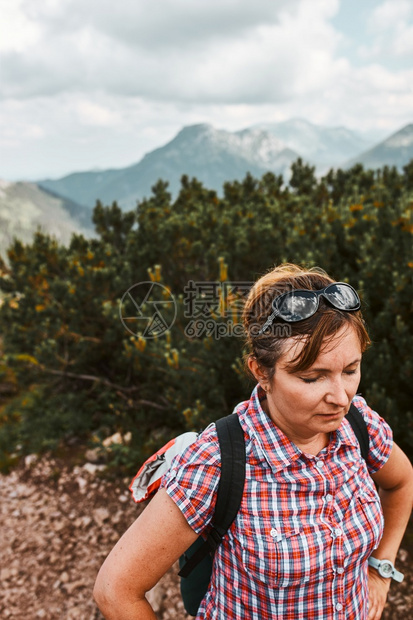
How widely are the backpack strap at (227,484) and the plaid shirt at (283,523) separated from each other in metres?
0.03

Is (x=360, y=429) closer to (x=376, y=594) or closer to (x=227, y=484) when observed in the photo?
(x=227, y=484)

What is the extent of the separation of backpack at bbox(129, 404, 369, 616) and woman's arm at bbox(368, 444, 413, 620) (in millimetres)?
219

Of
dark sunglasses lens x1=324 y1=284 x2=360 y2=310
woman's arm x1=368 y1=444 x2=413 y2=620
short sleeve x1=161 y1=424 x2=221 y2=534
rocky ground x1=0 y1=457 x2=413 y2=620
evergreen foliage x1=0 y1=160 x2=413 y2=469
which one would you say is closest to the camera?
short sleeve x1=161 y1=424 x2=221 y2=534

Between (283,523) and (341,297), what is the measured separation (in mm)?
749

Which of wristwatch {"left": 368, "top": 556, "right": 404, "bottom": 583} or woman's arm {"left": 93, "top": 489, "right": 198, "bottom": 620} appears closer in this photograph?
woman's arm {"left": 93, "top": 489, "right": 198, "bottom": 620}

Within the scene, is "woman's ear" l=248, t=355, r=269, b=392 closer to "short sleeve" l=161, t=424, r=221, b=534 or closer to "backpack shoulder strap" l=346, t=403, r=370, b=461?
"short sleeve" l=161, t=424, r=221, b=534

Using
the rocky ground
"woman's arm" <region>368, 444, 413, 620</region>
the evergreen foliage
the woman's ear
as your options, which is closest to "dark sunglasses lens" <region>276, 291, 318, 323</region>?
the woman's ear

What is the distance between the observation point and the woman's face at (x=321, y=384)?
129 centimetres

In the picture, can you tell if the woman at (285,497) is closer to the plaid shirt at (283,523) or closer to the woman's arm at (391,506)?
the plaid shirt at (283,523)

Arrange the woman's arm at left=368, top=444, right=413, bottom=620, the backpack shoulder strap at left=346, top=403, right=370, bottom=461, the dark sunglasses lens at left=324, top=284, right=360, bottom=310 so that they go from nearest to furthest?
the dark sunglasses lens at left=324, top=284, right=360, bottom=310
the backpack shoulder strap at left=346, top=403, right=370, bottom=461
the woman's arm at left=368, top=444, right=413, bottom=620

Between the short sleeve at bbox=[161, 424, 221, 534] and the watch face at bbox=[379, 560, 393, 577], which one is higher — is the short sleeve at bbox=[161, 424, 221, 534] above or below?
above

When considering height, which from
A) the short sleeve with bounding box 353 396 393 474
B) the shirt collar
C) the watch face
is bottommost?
the watch face

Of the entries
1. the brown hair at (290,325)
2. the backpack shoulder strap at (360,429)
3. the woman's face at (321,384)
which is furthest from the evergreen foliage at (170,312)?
the woman's face at (321,384)

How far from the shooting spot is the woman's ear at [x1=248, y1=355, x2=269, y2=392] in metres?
1.43
